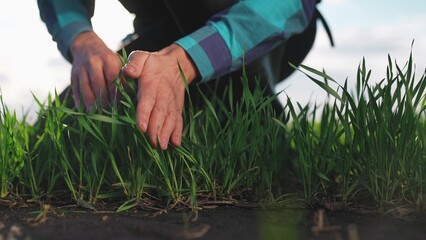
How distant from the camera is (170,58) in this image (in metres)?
1.64

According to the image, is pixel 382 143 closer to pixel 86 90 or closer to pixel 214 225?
pixel 214 225

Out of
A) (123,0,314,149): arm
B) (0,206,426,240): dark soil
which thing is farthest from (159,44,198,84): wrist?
(0,206,426,240): dark soil

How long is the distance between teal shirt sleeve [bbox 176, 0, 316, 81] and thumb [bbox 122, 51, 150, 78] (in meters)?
0.24

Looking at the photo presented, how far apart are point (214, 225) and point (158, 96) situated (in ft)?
1.35

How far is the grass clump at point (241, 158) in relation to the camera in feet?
4.91

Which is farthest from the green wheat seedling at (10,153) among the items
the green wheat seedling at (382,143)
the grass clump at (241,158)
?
the green wheat seedling at (382,143)

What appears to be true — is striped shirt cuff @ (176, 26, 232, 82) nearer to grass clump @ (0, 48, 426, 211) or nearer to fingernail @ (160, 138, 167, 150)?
grass clump @ (0, 48, 426, 211)

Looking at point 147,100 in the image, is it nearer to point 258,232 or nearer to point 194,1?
point 258,232

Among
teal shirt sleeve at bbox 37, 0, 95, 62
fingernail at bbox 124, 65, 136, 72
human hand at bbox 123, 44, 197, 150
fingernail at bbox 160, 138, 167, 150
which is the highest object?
teal shirt sleeve at bbox 37, 0, 95, 62

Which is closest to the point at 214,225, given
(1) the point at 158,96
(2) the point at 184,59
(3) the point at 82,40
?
(1) the point at 158,96

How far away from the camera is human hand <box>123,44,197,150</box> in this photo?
4.76ft

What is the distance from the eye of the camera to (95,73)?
1719 mm

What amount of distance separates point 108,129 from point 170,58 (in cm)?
27

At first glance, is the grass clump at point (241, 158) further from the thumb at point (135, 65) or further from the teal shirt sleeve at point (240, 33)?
the teal shirt sleeve at point (240, 33)
